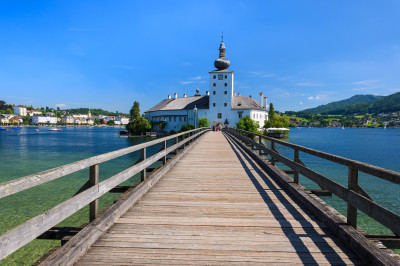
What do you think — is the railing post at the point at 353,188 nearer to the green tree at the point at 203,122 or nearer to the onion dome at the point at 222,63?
the green tree at the point at 203,122

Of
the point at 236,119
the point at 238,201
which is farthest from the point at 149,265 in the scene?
the point at 236,119

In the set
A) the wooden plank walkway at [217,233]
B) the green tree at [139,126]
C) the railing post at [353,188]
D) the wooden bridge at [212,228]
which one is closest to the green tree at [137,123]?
the green tree at [139,126]

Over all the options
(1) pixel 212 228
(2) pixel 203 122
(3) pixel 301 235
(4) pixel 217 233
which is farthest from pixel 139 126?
(3) pixel 301 235

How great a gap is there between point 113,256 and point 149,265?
51 cm

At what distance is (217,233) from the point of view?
356 centimetres

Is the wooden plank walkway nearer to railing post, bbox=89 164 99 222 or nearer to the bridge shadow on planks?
the bridge shadow on planks

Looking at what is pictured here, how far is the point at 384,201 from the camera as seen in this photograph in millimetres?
14578

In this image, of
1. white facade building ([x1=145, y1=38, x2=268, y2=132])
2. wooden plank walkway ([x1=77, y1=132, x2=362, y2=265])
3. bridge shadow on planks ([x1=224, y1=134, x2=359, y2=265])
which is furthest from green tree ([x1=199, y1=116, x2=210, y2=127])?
bridge shadow on planks ([x1=224, y1=134, x2=359, y2=265])

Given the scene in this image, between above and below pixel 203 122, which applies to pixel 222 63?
above

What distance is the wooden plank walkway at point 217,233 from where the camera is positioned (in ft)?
9.52

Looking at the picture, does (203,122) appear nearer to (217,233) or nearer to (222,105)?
(222,105)

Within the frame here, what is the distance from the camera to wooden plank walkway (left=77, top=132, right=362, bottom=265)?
290cm

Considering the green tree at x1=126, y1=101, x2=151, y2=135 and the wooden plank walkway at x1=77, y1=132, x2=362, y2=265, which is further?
the green tree at x1=126, y1=101, x2=151, y2=135

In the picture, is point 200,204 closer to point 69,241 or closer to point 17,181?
point 69,241
